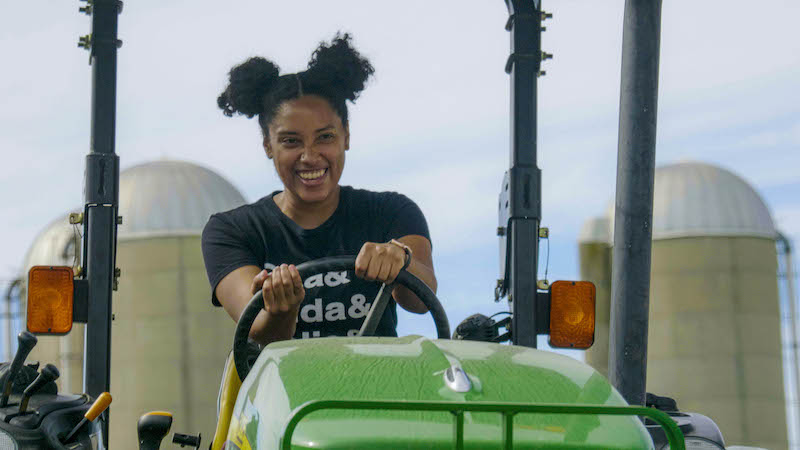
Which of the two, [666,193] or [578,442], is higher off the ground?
[666,193]

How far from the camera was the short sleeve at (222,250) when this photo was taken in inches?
146

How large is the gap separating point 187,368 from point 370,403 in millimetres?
15816

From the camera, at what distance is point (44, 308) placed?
3760 mm

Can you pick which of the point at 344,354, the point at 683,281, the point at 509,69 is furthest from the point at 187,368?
the point at 344,354

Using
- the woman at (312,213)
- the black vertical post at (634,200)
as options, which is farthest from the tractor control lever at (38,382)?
the black vertical post at (634,200)

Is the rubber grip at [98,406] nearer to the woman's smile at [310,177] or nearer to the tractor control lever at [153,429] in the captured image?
the tractor control lever at [153,429]

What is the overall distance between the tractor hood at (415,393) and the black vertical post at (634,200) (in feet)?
4.59

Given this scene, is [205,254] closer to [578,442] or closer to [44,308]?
[44,308]

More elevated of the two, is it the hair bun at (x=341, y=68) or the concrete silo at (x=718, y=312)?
the hair bun at (x=341, y=68)

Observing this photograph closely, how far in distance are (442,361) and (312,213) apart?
1.44 meters

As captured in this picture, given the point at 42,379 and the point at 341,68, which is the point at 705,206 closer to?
the point at 341,68

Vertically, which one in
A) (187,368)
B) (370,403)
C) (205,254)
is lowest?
(187,368)

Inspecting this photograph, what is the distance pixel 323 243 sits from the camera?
3.89m

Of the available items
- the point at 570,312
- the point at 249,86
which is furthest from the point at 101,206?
the point at 570,312
